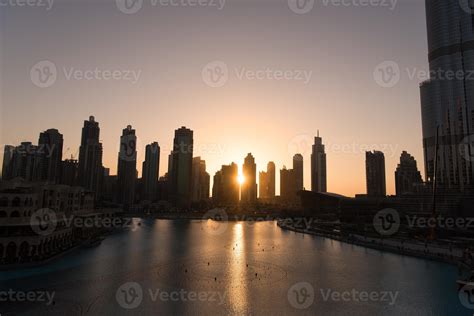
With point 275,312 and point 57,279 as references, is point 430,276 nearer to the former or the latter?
point 275,312

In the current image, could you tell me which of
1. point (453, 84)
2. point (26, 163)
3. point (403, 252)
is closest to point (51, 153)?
point (26, 163)

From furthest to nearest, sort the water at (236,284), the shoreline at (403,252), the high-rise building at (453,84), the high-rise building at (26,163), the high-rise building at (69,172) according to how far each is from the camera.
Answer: the high-rise building at (69,172) → the high-rise building at (26,163) → the high-rise building at (453,84) → the shoreline at (403,252) → the water at (236,284)

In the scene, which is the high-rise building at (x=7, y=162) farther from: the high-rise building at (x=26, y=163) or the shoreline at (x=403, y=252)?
the shoreline at (x=403, y=252)

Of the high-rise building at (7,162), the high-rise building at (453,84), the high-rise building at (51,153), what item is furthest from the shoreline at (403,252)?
the high-rise building at (7,162)

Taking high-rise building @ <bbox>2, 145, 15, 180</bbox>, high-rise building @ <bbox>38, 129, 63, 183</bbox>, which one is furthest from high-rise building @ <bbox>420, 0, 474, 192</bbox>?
high-rise building @ <bbox>2, 145, 15, 180</bbox>

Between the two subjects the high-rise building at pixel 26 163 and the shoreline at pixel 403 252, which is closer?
the shoreline at pixel 403 252

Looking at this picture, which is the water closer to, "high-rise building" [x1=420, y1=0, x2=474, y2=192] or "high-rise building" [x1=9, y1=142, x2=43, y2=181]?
"high-rise building" [x1=9, y1=142, x2=43, y2=181]
